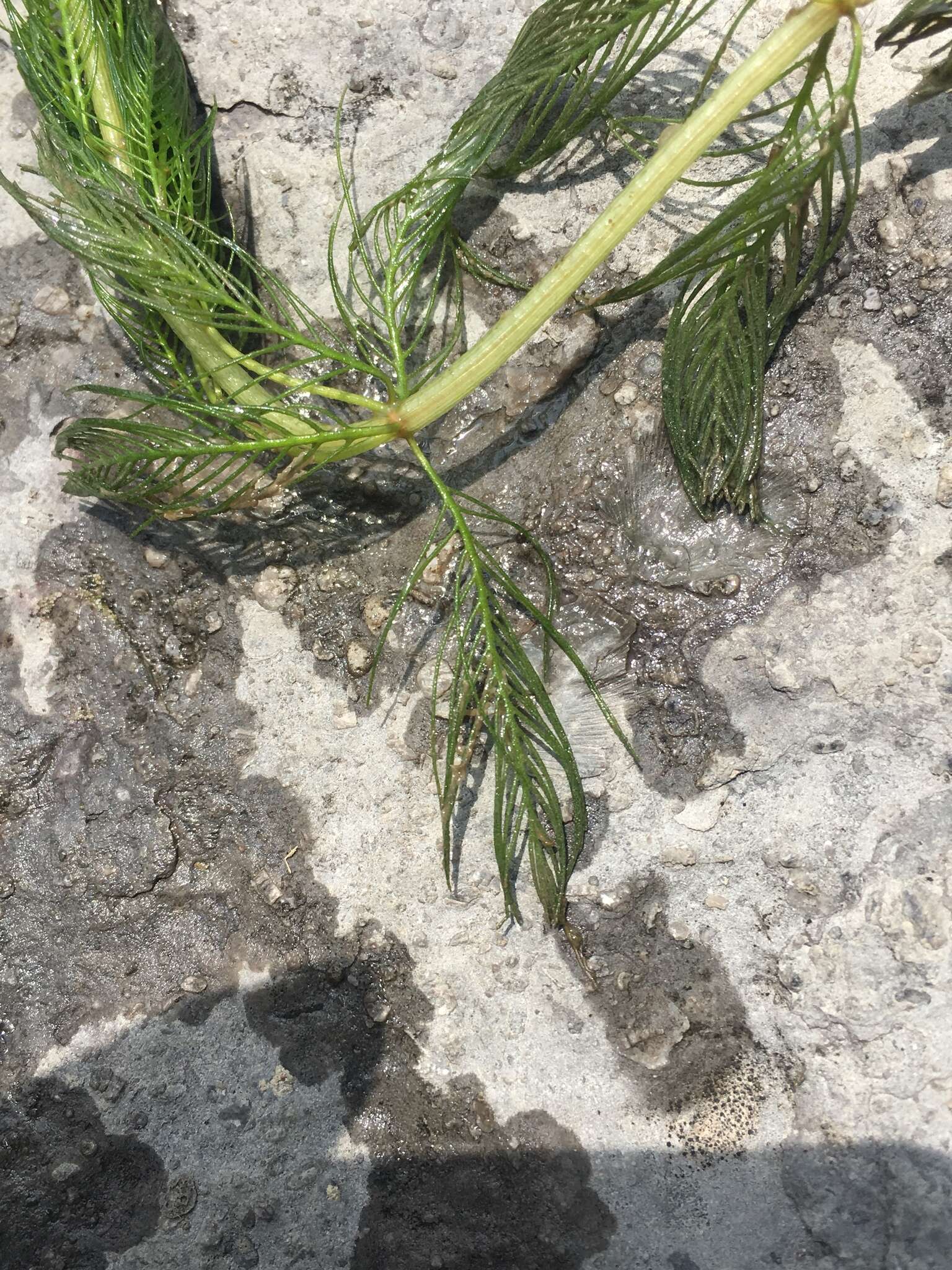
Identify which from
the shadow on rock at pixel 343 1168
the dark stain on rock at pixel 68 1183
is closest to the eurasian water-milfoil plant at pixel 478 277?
the shadow on rock at pixel 343 1168

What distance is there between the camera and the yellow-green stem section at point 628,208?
140cm

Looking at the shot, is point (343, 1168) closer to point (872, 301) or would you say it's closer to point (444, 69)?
point (872, 301)

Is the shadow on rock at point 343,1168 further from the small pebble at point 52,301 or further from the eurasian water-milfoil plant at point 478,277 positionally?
the small pebble at point 52,301

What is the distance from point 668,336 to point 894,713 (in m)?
0.75

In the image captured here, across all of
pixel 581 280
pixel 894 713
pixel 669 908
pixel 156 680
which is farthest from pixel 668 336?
pixel 156 680

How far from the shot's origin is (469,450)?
1.73 metres

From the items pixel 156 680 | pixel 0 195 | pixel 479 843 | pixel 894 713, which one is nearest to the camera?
pixel 894 713

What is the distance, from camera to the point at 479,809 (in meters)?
1.61

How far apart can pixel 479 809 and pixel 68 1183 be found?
0.97 metres

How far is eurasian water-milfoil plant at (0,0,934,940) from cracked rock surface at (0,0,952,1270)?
0.27 ft

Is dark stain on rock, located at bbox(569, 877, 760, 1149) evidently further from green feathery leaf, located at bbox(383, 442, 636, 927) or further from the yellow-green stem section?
the yellow-green stem section

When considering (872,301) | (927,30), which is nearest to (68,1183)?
(872,301)

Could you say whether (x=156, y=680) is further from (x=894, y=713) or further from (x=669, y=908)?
(x=894, y=713)

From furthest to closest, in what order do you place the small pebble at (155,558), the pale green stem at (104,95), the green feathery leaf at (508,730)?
the small pebble at (155,558), the pale green stem at (104,95), the green feathery leaf at (508,730)
